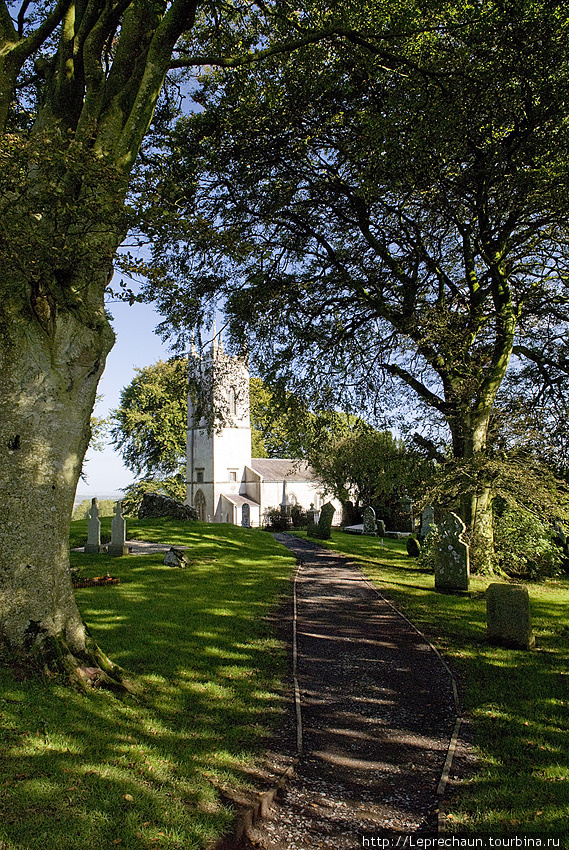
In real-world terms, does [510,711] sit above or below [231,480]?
below

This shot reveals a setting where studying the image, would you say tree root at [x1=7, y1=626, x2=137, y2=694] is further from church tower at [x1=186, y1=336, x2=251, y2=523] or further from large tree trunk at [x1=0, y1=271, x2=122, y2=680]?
church tower at [x1=186, y1=336, x2=251, y2=523]

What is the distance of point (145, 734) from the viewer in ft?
15.1

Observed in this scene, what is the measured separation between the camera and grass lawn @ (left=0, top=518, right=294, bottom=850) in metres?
3.35

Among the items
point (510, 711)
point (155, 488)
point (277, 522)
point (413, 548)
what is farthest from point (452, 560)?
point (155, 488)

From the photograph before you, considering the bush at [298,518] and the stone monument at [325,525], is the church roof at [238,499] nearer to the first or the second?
the bush at [298,518]

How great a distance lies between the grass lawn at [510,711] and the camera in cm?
370

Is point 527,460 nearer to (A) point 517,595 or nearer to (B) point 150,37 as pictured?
(A) point 517,595

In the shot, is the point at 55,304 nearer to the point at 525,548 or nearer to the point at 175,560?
the point at 175,560

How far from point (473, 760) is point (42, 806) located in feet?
11.7

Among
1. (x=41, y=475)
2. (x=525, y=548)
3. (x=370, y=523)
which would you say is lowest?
(x=370, y=523)

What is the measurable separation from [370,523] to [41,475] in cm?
2562

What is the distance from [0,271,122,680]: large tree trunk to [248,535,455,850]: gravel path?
2429 mm

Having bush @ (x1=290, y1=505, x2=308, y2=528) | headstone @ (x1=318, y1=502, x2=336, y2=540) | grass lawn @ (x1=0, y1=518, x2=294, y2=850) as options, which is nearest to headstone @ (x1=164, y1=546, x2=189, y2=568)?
grass lawn @ (x1=0, y1=518, x2=294, y2=850)

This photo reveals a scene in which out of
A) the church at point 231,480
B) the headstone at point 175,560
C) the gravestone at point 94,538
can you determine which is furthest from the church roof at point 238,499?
the headstone at point 175,560
